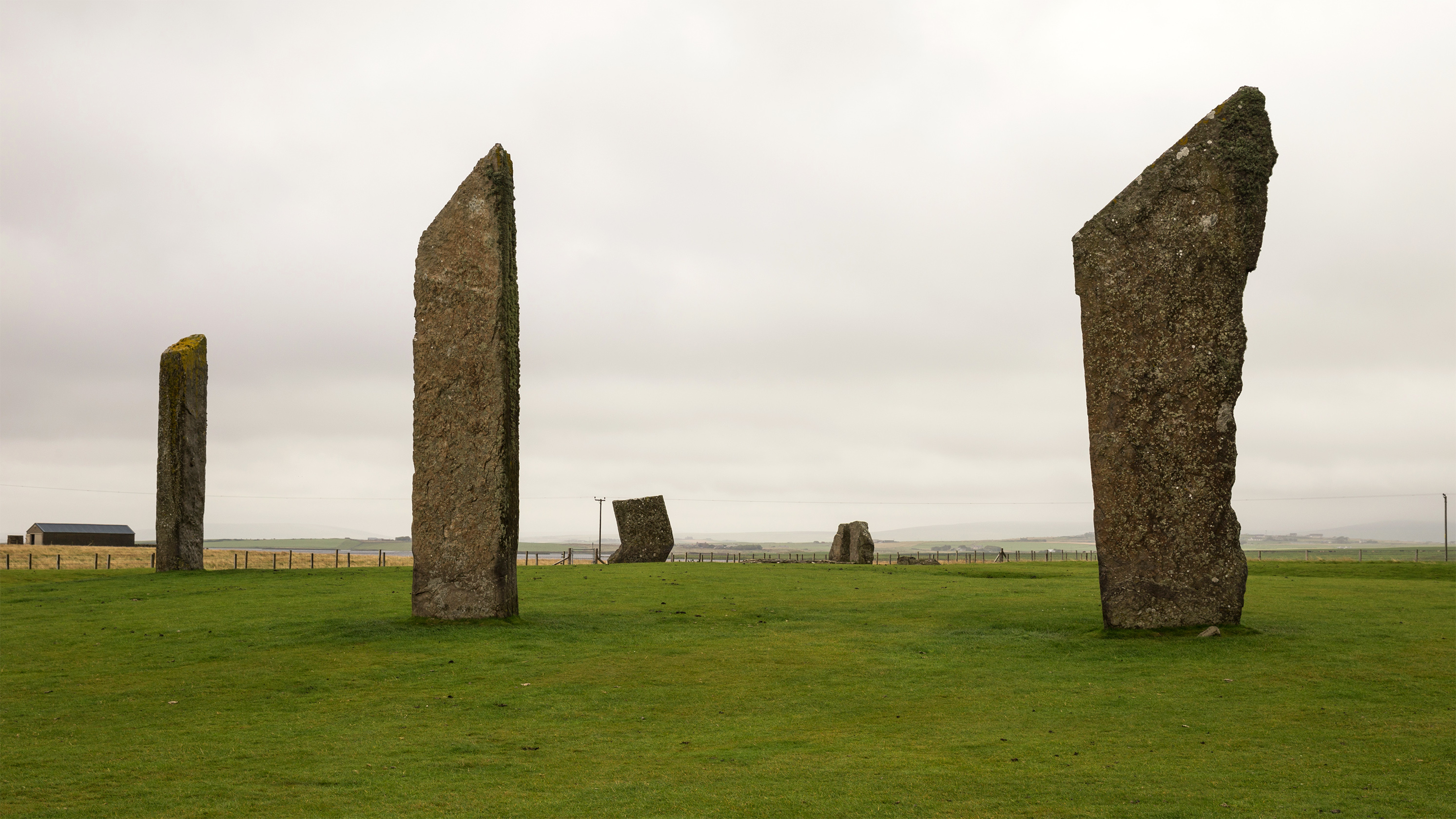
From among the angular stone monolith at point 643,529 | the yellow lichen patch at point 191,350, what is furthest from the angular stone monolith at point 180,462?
the angular stone monolith at point 643,529

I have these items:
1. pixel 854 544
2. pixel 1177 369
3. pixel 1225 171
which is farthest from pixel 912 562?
pixel 1225 171

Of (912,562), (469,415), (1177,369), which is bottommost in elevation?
(912,562)

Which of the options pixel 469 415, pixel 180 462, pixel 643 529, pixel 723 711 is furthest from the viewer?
pixel 643 529

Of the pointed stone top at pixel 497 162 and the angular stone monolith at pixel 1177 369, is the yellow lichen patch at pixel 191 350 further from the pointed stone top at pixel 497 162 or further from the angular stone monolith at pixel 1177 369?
the angular stone monolith at pixel 1177 369

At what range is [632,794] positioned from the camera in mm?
6777

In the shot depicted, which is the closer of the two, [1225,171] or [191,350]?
[1225,171]

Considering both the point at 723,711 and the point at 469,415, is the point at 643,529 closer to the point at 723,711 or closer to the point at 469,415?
the point at 469,415

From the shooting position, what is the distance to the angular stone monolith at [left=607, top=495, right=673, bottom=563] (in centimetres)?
3403

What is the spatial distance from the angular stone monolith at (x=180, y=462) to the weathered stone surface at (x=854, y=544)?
841 inches

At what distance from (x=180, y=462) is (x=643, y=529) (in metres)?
14.1

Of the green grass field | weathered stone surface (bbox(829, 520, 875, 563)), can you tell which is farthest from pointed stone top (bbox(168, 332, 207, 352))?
weathered stone surface (bbox(829, 520, 875, 563))

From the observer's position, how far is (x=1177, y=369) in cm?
1339

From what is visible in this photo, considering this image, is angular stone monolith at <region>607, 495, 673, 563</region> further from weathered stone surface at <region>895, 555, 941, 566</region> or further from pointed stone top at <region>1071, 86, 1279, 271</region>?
pointed stone top at <region>1071, 86, 1279, 271</region>

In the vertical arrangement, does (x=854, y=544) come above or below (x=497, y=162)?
below
